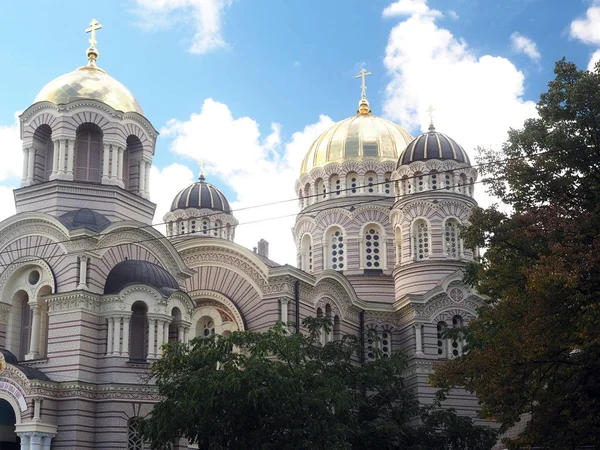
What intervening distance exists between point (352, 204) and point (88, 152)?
13579 mm

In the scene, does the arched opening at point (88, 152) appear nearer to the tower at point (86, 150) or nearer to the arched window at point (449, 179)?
the tower at point (86, 150)

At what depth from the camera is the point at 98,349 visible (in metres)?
26.5

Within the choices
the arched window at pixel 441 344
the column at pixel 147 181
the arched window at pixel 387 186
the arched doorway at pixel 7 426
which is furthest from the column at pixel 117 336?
the arched window at pixel 387 186

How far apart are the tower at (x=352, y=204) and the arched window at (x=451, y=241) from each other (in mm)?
3677

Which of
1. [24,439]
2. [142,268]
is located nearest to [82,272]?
[142,268]


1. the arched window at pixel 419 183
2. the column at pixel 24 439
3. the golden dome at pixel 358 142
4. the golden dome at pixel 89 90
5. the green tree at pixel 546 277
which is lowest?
the column at pixel 24 439

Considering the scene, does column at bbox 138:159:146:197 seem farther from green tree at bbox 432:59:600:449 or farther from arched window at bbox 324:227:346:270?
green tree at bbox 432:59:600:449

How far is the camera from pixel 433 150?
1506 inches

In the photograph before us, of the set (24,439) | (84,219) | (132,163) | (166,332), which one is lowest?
(24,439)

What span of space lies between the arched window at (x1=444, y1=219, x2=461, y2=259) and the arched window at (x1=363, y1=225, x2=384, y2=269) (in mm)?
4072

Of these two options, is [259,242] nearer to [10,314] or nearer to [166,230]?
[166,230]

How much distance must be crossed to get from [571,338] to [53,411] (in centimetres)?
1527

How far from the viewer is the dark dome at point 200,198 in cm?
4294

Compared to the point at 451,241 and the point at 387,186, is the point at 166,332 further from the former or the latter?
the point at 387,186
